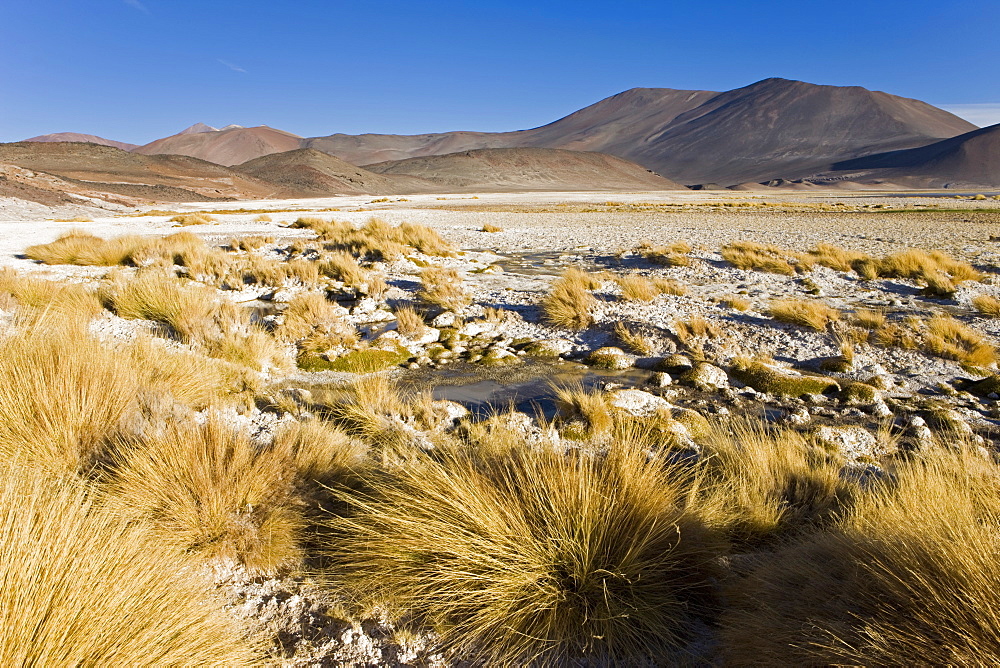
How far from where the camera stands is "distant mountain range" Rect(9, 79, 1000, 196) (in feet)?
305

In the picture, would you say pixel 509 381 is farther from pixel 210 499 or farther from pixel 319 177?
pixel 319 177

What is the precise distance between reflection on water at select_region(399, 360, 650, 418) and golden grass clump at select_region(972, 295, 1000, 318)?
4901 millimetres

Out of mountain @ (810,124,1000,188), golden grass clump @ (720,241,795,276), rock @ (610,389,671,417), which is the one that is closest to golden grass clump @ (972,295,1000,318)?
golden grass clump @ (720,241,795,276)

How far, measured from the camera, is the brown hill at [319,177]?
74625 millimetres

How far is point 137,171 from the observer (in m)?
56.9

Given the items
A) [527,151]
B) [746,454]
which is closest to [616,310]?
[746,454]

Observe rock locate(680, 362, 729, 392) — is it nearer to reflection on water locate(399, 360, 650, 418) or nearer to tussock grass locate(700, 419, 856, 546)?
reflection on water locate(399, 360, 650, 418)

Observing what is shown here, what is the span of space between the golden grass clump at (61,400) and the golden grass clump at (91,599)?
3.26 feet

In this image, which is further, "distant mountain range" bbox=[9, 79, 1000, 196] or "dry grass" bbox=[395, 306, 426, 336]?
"distant mountain range" bbox=[9, 79, 1000, 196]

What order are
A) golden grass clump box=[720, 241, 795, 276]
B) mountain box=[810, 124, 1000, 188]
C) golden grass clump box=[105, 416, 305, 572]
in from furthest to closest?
mountain box=[810, 124, 1000, 188]
golden grass clump box=[720, 241, 795, 276]
golden grass clump box=[105, 416, 305, 572]

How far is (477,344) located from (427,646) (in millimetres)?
4538

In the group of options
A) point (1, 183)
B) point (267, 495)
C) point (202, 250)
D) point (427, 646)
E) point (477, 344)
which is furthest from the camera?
point (1, 183)

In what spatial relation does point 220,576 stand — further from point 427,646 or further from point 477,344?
point 477,344

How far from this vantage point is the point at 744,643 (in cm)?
183
